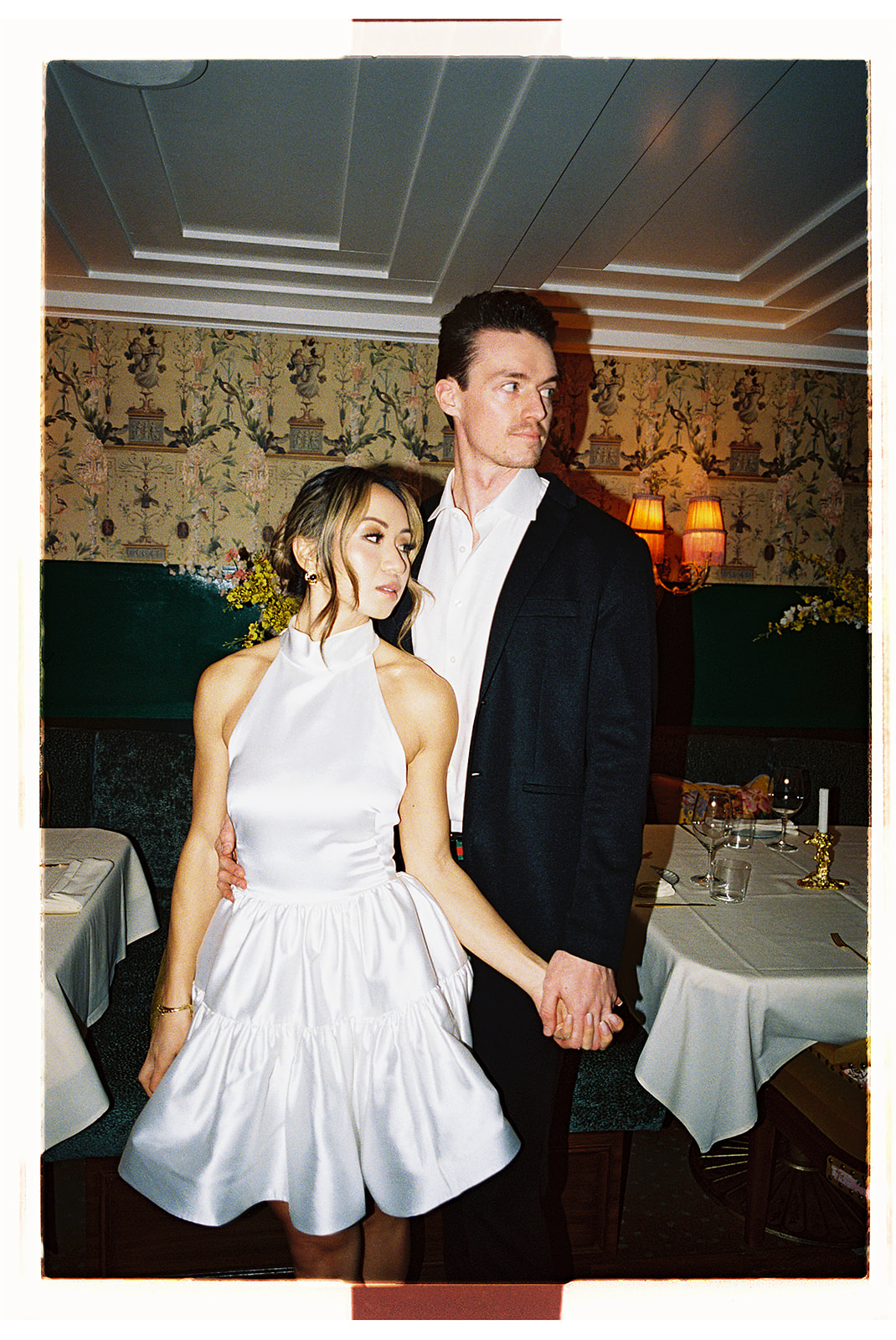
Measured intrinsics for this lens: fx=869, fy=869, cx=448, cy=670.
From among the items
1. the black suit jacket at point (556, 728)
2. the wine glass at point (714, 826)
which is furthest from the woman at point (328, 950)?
the wine glass at point (714, 826)

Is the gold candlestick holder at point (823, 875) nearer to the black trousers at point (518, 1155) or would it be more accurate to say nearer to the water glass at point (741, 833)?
the water glass at point (741, 833)

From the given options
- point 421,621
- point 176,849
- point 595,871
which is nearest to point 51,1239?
point 595,871

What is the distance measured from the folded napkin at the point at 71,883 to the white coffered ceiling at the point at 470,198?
1.84 m

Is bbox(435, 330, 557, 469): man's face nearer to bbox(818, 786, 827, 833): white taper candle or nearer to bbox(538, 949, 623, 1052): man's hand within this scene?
bbox(538, 949, 623, 1052): man's hand

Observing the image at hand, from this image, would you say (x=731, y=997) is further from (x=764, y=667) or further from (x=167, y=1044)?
(x=764, y=667)

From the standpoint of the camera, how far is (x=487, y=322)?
1.85 metres

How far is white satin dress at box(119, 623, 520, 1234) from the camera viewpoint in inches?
57.3

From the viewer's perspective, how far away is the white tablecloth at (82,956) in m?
2.12

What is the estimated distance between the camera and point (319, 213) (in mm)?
4723

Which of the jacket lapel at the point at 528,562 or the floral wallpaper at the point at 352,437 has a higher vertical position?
the floral wallpaper at the point at 352,437

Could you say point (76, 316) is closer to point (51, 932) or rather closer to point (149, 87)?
point (149, 87)

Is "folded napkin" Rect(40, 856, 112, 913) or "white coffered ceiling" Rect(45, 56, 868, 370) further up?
"white coffered ceiling" Rect(45, 56, 868, 370)

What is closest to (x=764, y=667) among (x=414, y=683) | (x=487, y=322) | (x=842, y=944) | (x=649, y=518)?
(x=649, y=518)

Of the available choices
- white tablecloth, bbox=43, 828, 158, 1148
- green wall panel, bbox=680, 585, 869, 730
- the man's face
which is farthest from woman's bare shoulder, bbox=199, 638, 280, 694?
green wall panel, bbox=680, 585, 869, 730
